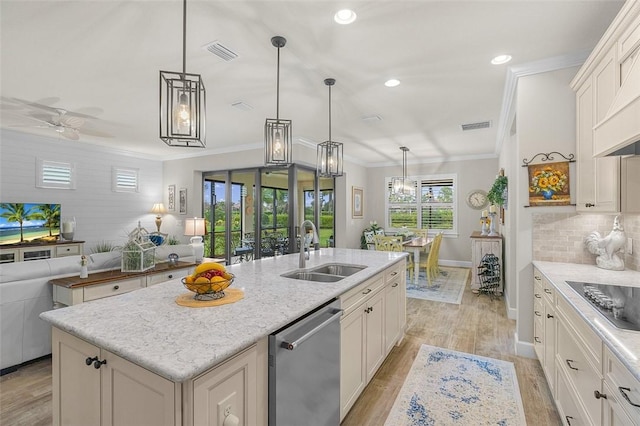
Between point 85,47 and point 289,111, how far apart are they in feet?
7.46

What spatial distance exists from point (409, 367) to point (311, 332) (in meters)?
1.72

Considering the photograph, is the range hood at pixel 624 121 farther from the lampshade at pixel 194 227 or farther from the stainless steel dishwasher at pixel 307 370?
the lampshade at pixel 194 227

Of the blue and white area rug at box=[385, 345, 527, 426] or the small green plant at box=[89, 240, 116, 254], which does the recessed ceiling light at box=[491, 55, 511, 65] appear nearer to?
the blue and white area rug at box=[385, 345, 527, 426]

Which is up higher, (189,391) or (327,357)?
(189,391)

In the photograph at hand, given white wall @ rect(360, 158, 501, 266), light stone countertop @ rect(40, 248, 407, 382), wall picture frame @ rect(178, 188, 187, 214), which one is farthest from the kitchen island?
white wall @ rect(360, 158, 501, 266)

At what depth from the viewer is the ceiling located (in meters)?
2.19

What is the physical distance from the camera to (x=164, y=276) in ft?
10.9

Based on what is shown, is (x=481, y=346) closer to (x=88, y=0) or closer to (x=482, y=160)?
(x=88, y=0)

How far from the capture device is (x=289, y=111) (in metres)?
4.26

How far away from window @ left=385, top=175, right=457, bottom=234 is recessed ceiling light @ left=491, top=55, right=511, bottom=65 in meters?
4.88

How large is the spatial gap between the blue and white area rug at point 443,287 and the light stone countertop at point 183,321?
3.37 m

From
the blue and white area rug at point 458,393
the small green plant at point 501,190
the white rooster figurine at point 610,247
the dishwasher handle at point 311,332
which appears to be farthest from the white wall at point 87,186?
the white rooster figurine at point 610,247

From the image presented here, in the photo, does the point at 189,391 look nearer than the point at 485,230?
Yes

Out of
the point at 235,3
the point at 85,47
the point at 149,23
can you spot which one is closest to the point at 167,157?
the point at 85,47
